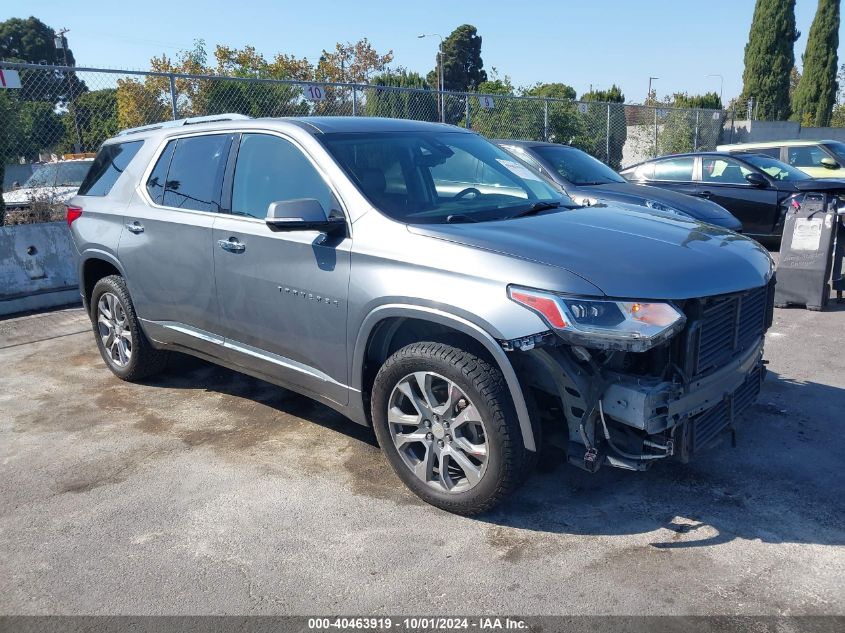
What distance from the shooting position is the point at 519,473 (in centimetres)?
331

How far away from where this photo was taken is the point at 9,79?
791cm

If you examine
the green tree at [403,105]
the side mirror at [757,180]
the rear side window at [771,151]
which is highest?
the green tree at [403,105]

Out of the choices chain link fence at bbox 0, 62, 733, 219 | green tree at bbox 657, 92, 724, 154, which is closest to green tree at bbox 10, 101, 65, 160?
chain link fence at bbox 0, 62, 733, 219

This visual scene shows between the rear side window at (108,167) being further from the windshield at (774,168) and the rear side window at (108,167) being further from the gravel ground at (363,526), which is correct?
the windshield at (774,168)

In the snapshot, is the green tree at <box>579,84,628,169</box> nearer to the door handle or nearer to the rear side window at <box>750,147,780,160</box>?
the rear side window at <box>750,147,780,160</box>

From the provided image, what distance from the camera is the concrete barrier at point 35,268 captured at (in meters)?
8.13

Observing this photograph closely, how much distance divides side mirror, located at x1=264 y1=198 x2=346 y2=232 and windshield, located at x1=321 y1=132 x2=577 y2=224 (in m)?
0.29

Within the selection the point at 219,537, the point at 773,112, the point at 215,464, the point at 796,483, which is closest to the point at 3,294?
the point at 215,464

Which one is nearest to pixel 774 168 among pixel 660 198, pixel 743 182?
pixel 743 182

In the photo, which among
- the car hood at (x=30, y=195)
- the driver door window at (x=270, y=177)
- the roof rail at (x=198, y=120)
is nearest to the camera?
the driver door window at (x=270, y=177)

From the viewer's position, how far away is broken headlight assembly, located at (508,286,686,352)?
3000mm

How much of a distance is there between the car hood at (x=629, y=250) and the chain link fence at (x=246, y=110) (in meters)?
6.72

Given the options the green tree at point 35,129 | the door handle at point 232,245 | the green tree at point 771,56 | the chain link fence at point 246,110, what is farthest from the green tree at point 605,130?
the green tree at point 771,56

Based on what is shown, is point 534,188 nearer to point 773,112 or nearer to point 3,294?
point 3,294
